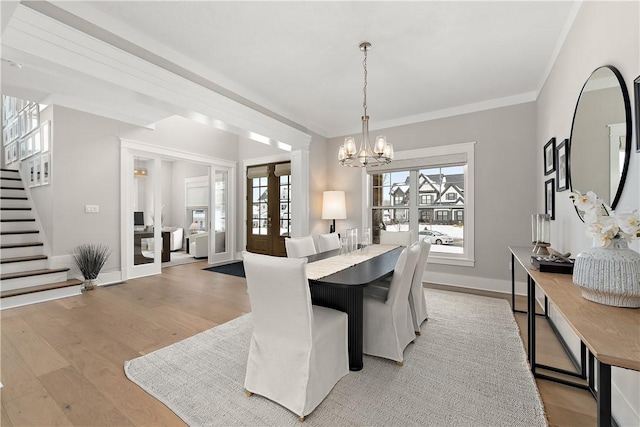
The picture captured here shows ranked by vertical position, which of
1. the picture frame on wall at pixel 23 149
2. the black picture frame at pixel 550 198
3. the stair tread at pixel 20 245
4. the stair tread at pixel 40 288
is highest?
the picture frame on wall at pixel 23 149

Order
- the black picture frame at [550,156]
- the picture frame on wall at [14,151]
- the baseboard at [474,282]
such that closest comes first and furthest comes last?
the black picture frame at [550,156] < the baseboard at [474,282] < the picture frame on wall at [14,151]

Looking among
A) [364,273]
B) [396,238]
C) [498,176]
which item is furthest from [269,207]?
[364,273]

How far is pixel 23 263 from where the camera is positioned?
396 cm

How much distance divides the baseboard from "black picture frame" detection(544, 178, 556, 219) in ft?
4.35

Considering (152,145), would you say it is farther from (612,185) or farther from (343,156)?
(612,185)

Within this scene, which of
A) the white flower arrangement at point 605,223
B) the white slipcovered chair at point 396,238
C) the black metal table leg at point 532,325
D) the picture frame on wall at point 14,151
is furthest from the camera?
the picture frame on wall at point 14,151

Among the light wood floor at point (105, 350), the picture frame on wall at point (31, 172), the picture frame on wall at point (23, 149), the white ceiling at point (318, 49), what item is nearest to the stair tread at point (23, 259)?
the light wood floor at point (105, 350)

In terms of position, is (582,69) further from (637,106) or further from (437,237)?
(437,237)

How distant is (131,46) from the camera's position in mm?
2537

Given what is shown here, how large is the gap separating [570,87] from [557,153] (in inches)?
23.6

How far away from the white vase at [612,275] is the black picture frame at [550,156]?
2074 millimetres

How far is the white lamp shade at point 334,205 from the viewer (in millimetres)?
5129

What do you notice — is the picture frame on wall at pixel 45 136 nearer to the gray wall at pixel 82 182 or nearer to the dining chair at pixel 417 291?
the gray wall at pixel 82 182

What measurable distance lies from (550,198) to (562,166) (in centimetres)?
60
